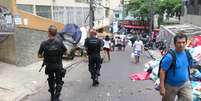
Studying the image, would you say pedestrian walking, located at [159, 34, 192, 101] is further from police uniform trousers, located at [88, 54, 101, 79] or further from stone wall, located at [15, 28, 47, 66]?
stone wall, located at [15, 28, 47, 66]

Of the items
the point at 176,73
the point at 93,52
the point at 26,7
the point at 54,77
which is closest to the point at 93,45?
the point at 93,52

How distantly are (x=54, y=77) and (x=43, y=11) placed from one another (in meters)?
22.4

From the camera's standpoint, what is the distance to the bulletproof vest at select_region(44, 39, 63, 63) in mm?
11609

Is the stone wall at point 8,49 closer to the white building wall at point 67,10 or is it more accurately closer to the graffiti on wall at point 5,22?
the graffiti on wall at point 5,22

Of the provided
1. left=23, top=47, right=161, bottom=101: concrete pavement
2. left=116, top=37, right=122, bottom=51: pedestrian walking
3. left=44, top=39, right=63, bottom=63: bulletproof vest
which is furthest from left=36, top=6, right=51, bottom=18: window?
left=44, top=39, right=63, bottom=63: bulletproof vest

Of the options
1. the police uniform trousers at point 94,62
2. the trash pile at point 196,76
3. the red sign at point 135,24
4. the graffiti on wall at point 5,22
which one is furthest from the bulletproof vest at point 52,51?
the red sign at point 135,24

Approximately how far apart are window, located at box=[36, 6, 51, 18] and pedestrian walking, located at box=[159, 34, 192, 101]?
24.1m

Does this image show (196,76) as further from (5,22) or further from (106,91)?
(5,22)

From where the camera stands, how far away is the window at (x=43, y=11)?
3225 cm

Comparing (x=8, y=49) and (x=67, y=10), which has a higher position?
(x=67, y=10)

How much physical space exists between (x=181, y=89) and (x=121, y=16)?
9027 cm

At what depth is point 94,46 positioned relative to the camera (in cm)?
1545

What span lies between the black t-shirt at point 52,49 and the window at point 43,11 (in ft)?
67.1

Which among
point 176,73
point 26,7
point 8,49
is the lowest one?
point 8,49
